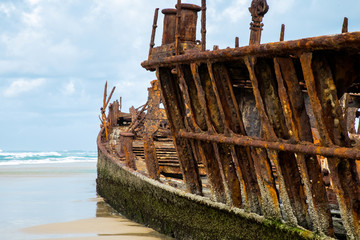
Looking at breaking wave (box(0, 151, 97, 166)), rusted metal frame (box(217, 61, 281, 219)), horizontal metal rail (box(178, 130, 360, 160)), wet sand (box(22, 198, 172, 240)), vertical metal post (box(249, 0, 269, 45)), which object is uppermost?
vertical metal post (box(249, 0, 269, 45))

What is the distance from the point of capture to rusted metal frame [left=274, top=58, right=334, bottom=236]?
13.6 feet

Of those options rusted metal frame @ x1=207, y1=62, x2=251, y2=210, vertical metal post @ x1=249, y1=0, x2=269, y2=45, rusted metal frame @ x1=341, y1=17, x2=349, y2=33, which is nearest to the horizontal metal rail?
rusted metal frame @ x1=207, y1=62, x2=251, y2=210

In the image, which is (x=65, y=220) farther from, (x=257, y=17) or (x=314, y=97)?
(x=314, y=97)

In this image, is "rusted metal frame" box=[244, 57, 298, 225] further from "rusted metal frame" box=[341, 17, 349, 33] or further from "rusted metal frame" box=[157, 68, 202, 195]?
"rusted metal frame" box=[157, 68, 202, 195]

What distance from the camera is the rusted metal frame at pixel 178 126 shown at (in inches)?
240

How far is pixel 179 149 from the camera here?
6.09 metres

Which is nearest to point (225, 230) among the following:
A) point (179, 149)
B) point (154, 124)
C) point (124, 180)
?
point (179, 149)

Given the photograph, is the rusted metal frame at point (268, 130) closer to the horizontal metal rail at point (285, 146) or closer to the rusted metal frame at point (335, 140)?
the horizontal metal rail at point (285, 146)

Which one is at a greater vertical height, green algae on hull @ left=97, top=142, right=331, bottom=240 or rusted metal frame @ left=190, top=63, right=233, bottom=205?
rusted metal frame @ left=190, top=63, right=233, bottom=205

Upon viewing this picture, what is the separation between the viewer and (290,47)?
154 inches

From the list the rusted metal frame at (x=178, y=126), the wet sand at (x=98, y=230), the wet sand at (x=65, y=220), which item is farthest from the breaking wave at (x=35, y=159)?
the rusted metal frame at (x=178, y=126)

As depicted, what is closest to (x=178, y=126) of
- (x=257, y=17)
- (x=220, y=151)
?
(x=220, y=151)

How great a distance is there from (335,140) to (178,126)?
8.47ft

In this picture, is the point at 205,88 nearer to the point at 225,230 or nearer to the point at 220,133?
the point at 220,133
